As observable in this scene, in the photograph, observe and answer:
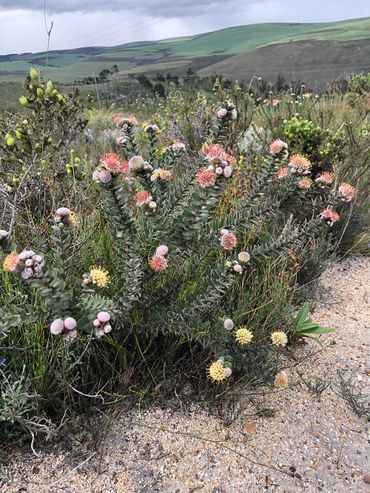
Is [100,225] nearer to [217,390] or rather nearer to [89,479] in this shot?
[217,390]

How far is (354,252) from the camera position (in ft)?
12.9

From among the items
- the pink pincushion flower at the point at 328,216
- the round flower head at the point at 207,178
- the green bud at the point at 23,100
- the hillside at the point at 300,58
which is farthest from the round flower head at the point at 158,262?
the hillside at the point at 300,58

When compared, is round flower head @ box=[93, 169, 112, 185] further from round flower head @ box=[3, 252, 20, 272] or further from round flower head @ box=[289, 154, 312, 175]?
round flower head @ box=[289, 154, 312, 175]

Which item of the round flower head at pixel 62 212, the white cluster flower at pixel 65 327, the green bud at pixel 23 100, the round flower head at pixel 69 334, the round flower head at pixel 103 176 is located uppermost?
the green bud at pixel 23 100

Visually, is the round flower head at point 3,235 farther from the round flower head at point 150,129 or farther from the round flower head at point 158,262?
the round flower head at point 150,129

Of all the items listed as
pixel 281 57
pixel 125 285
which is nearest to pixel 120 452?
pixel 125 285

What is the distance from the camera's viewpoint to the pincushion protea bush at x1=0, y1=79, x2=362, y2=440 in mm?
1756

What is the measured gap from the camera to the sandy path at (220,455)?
72.1 inches

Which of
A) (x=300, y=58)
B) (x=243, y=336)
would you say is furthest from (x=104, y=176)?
(x=300, y=58)

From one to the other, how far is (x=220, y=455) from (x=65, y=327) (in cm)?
98

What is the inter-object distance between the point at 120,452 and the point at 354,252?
113 inches

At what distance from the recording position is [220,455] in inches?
77.6

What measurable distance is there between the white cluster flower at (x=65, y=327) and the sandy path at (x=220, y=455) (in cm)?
63

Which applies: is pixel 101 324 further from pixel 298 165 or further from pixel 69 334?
pixel 298 165
